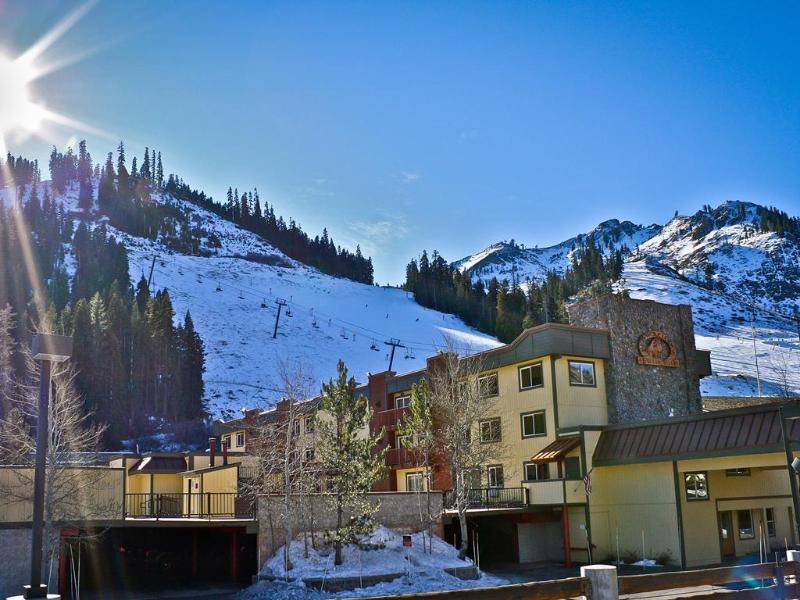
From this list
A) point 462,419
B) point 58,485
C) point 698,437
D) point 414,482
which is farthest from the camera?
point 414,482

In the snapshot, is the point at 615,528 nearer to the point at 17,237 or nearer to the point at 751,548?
the point at 751,548

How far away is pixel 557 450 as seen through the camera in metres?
34.4

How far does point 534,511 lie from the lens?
35062 millimetres

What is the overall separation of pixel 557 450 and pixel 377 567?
10.2 m

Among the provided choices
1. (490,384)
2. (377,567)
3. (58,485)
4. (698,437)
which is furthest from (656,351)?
(58,485)

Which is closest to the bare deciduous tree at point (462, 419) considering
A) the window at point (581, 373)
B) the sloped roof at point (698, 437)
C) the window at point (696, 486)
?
the window at point (581, 373)

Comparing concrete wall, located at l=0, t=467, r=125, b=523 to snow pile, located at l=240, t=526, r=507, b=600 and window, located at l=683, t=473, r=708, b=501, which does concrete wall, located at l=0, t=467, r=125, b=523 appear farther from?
window, located at l=683, t=473, r=708, b=501

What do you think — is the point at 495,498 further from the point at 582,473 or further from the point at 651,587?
the point at 651,587

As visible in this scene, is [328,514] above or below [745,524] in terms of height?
above

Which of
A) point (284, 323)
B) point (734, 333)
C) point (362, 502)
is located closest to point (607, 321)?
point (362, 502)

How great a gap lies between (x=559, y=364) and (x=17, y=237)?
409 feet

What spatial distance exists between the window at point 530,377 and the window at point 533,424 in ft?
4.27

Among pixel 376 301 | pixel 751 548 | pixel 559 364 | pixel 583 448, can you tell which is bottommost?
pixel 751 548

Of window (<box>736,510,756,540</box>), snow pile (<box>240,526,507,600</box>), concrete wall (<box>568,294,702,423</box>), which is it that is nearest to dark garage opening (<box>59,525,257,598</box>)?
snow pile (<box>240,526,507,600</box>)
